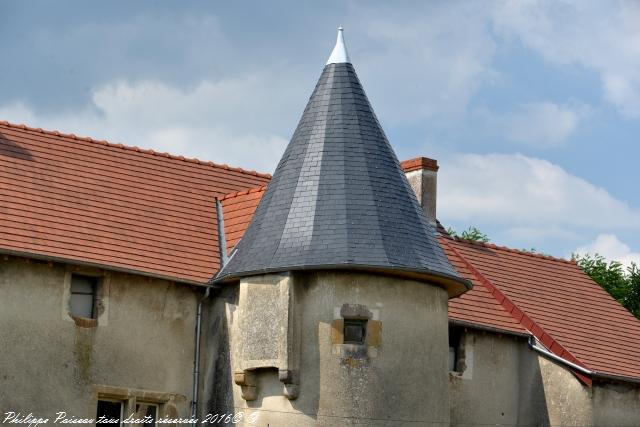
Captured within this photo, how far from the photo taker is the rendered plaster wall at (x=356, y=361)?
21.8 m

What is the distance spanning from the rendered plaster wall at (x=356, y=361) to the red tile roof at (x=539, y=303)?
337 centimetres

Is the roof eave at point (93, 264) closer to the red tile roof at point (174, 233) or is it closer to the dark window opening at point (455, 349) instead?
the red tile roof at point (174, 233)

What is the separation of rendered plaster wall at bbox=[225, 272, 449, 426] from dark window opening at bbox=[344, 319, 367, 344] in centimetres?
16

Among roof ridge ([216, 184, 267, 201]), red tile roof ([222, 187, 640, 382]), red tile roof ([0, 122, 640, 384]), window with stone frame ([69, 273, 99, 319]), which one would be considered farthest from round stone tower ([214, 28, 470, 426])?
red tile roof ([222, 187, 640, 382])

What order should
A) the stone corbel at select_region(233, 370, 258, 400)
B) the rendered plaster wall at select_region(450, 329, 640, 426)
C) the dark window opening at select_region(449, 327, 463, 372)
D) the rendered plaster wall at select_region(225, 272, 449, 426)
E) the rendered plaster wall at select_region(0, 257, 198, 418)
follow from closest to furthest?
1. the rendered plaster wall at select_region(225, 272, 449, 426)
2. the rendered plaster wall at select_region(0, 257, 198, 418)
3. the stone corbel at select_region(233, 370, 258, 400)
4. the dark window opening at select_region(449, 327, 463, 372)
5. the rendered plaster wall at select_region(450, 329, 640, 426)

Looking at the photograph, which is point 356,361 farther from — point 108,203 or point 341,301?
point 108,203

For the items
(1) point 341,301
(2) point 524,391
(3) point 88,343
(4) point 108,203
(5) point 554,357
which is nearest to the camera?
(1) point 341,301

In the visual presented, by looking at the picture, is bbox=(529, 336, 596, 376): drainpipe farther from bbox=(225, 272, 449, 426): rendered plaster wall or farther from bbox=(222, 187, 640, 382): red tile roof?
bbox=(225, 272, 449, 426): rendered plaster wall

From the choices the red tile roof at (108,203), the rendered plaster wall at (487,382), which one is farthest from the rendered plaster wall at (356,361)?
the rendered plaster wall at (487,382)

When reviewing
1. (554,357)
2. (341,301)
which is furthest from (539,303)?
(341,301)

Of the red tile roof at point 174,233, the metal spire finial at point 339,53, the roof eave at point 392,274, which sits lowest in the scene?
the roof eave at point 392,274

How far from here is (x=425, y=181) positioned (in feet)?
96.8

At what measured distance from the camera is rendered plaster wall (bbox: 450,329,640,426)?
26.4 metres

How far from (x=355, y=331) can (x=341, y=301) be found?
1.72ft
